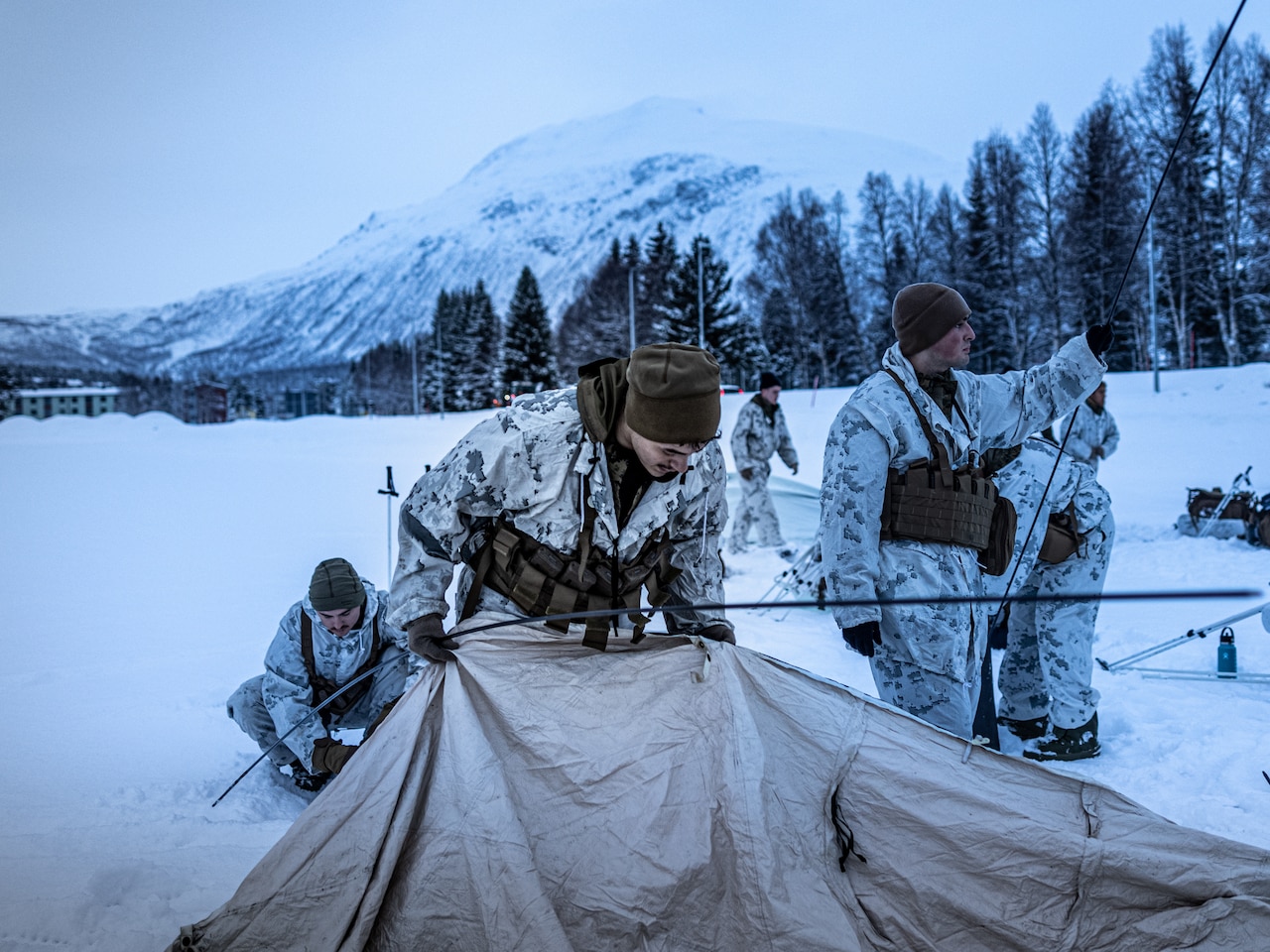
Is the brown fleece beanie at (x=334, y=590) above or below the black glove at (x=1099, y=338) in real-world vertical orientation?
below

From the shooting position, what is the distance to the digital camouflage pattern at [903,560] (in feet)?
10.8

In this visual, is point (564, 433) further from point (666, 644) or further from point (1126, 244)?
point (1126, 244)

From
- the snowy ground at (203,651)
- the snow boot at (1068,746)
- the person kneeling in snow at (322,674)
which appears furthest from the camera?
the snow boot at (1068,746)

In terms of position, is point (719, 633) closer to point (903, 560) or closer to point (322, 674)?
point (903, 560)

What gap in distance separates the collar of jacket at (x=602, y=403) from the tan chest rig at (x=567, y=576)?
0.17 meters

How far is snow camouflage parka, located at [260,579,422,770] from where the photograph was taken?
4090mm

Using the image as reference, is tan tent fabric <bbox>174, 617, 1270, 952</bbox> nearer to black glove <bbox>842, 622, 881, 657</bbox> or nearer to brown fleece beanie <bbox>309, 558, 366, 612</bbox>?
black glove <bbox>842, 622, 881, 657</bbox>

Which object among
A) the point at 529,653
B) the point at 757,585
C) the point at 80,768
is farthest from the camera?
the point at 757,585

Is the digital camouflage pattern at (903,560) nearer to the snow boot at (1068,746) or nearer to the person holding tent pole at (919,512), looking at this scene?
the person holding tent pole at (919,512)

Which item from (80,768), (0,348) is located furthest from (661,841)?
(0,348)

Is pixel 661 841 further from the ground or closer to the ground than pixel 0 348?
closer to the ground

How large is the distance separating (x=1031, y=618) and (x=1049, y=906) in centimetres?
245

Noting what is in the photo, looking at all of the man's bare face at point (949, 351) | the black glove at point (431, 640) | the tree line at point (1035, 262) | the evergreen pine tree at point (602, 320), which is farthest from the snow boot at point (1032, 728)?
the evergreen pine tree at point (602, 320)

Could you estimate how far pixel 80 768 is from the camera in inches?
169
